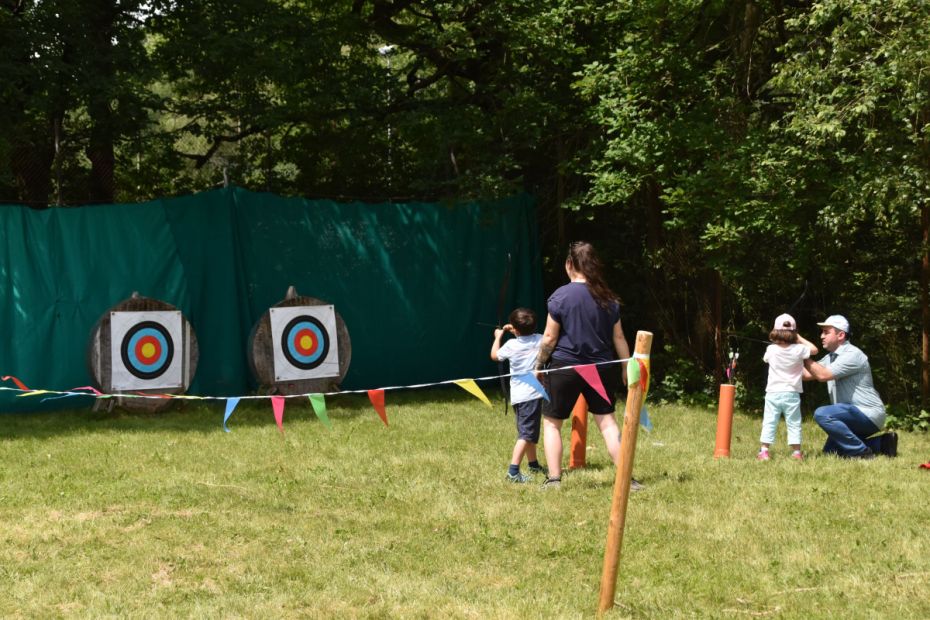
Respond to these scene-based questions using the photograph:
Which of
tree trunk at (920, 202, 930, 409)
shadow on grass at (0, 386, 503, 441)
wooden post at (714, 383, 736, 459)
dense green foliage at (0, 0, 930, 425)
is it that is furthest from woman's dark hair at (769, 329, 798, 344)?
shadow on grass at (0, 386, 503, 441)

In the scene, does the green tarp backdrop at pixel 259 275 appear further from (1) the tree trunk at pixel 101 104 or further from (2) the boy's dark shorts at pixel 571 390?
(2) the boy's dark shorts at pixel 571 390

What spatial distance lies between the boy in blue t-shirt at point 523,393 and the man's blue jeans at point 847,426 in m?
2.21

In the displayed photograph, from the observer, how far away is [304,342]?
1217 cm

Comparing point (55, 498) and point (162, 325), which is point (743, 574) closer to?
point (55, 498)

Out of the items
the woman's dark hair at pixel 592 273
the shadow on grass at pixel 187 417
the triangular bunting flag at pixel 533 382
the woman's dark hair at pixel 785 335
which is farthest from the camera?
the shadow on grass at pixel 187 417

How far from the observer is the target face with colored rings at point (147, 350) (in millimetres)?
11258

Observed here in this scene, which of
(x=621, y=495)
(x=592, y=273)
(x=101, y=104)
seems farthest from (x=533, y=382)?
(x=101, y=104)

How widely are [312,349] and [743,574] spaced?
7.62m

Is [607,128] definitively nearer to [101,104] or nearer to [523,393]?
[101,104]

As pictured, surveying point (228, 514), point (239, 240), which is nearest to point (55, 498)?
point (228, 514)

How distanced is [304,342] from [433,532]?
20.7 feet

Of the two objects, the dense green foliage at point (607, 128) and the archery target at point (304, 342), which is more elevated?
the dense green foliage at point (607, 128)

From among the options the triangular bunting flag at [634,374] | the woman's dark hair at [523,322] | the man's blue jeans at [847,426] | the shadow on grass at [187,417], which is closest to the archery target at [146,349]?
the shadow on grass at [187,417]

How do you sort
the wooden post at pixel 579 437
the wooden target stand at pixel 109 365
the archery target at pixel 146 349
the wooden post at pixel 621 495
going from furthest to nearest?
1. the archery target at pixel 146 349
2. the wooden target stand at pixel 109 365
3. the wooden post at pixel 579 437
4. the wooden post at pixel 621 495
